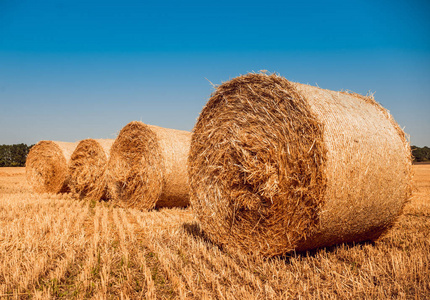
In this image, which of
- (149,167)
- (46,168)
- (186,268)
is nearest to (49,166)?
(46,168)

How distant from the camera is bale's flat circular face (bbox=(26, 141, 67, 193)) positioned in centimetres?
1056

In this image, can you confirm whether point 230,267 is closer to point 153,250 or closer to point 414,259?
point 153,250

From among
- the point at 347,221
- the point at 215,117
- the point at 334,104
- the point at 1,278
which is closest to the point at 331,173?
the point at 347,221

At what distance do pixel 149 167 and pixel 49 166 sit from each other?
522cm

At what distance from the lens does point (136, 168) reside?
26.3ft

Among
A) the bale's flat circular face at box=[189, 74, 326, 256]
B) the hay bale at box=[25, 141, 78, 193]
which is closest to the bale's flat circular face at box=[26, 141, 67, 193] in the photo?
the hay bale at box=[25, 141, 78, 193]

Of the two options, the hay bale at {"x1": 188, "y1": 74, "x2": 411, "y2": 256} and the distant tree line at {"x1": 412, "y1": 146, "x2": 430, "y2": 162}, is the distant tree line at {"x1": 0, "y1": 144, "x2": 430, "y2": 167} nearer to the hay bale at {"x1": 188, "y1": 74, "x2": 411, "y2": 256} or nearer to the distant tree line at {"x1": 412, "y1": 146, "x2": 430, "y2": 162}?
the hay bale at {"x1": 188, "y1": 74, "x2": 411, "y2": 256}

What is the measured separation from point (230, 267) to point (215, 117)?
2.33 metres

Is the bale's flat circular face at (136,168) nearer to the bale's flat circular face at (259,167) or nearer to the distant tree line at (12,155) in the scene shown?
the bale's flat circular face at (259,167)

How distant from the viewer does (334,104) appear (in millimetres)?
4082

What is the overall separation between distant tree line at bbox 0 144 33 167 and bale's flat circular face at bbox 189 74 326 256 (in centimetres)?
2903

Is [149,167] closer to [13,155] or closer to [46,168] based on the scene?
[46,168]

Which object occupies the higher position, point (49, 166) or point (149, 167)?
point (149, 167)

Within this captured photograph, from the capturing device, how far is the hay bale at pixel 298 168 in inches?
144
